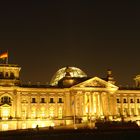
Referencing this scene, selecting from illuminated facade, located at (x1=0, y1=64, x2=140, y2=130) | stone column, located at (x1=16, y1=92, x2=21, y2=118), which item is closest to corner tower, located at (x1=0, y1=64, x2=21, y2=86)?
illuminated facade, located at (x1=0, y1=64, x2=140, y2=130)

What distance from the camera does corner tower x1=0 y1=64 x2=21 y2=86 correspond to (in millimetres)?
102625

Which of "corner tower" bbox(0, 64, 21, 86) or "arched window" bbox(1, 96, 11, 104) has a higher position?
"corner tower" bbox(0, 64, 21, 86)

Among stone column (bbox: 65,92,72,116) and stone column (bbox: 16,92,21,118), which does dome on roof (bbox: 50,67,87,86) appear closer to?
stone column (bbox: 65,92,72,116)

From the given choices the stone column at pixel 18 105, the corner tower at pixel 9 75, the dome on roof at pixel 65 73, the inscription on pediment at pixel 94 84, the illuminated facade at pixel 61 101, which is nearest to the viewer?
the stone column at pixel 18 105

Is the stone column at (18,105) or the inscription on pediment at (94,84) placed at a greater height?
the inscription on pediment at (94,84)

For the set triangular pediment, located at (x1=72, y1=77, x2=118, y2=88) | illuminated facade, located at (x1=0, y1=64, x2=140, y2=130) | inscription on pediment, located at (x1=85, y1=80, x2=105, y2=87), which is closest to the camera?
illuminated facade, located at (x1=0, y1=64, x2=140, y2=130)

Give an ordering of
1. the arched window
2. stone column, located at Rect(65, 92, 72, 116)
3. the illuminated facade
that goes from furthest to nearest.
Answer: stone column, located at Rect(65, 92, 72, 116)
the illuminated facade
the arched window

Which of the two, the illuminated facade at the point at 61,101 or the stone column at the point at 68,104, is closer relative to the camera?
the illuminated facade at the point at 61,101

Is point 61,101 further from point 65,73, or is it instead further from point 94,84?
point 65,73

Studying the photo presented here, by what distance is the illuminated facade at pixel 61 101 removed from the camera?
10194cm

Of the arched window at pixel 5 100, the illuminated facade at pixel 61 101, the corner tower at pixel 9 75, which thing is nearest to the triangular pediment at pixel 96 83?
the illuminated facade at pixel 61 101

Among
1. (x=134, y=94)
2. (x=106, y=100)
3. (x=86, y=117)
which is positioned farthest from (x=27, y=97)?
(x=134, y=94)

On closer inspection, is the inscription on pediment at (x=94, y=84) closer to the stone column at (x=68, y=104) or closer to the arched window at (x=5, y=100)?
the stone column at (x=68, y=104)

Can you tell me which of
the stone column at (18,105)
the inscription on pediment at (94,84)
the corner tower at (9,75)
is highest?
the corner tower at (9,75)
